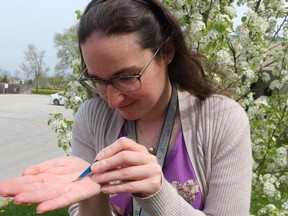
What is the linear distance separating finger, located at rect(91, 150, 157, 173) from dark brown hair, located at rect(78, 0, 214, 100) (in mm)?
482

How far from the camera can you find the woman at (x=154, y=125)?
1.25m

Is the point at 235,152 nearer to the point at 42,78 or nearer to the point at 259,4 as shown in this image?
the point at 259,4

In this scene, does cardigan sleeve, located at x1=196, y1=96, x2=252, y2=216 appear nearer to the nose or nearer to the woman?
the woman

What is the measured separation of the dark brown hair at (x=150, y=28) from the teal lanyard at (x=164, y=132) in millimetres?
91

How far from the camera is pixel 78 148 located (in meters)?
1.78

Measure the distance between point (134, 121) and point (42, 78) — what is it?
2176 inches

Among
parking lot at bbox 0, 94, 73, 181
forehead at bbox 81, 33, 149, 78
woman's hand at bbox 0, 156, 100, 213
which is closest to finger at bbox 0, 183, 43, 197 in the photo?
woman's hand at bbox 0, 156, 100, 213

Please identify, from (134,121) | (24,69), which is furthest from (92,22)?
(24,69)

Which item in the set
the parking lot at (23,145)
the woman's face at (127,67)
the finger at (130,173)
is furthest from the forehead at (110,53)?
the parking lot at (23,145)

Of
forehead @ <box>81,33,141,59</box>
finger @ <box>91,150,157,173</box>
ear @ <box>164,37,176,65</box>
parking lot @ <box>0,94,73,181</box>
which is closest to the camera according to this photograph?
finger @ <box>91,150,157,173</box>

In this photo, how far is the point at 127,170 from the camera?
1111mm

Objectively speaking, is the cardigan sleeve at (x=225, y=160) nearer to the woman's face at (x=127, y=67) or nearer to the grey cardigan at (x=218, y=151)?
the grey cardigan at (x=218, y=151)

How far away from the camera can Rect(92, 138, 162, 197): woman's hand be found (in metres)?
1.12

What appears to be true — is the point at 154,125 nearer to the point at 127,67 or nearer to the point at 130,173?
the point at 127,67
